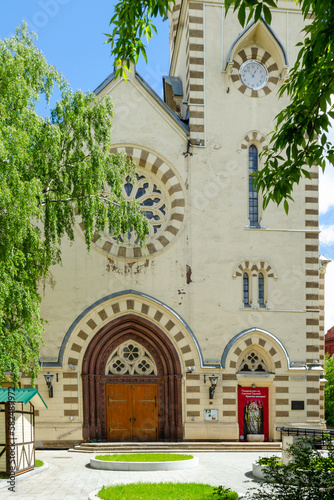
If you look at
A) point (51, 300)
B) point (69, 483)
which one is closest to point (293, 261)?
point (51, 300)

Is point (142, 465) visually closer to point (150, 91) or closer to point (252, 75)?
point (150, 91)

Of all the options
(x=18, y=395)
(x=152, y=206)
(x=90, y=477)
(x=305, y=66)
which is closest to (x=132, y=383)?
(x=152, y=206)

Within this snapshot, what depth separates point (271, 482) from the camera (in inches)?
349

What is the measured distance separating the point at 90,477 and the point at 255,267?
11.6m

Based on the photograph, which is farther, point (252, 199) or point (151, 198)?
point (252, 199)

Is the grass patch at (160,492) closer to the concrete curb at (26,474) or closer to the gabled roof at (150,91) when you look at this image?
the concrete curb at (26,474)

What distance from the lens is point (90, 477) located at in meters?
16.3

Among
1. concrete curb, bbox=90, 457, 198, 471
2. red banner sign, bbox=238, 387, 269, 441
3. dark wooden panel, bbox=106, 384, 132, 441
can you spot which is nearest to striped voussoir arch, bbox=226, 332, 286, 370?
red banner sign, bbox=238, 387, 269, 441

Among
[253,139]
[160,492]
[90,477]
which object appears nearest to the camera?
[160,492]

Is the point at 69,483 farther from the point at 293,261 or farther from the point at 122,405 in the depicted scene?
the point at 293,261

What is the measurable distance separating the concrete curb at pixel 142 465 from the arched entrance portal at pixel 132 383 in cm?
574

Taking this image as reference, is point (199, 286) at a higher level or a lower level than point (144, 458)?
higher

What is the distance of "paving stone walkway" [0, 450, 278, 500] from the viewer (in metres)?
14.0

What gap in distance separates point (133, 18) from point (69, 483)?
11.3 m
